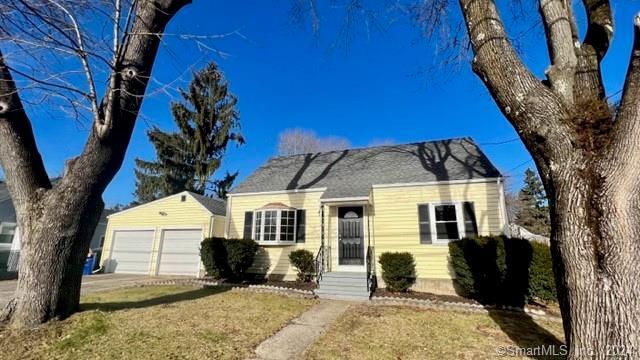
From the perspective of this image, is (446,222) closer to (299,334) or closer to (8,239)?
(299,334)

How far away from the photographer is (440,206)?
902cm

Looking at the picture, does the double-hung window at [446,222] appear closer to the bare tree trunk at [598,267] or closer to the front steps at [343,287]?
the front steps at [343,287]

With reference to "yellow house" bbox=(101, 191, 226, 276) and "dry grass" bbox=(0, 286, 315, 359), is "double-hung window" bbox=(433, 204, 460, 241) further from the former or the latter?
"yellow house" bbox=(101, 191, 226, 276)

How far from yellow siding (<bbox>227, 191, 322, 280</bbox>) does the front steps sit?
1777 mm

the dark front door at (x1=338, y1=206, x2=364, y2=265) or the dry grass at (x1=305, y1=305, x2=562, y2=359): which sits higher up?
the dark front door at (x1=338, y1=206, x2=364, y2=265)

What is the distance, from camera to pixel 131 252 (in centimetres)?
1386

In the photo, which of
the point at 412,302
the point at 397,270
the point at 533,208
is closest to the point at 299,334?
the point at 412,302

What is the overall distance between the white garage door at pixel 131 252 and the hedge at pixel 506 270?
13.4m

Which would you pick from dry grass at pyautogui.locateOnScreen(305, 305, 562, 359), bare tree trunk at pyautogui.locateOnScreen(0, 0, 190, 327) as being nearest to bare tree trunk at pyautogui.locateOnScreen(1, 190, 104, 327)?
bare tree trunk at pyautogui.locateOnScreen(0, 0, 190, 327)

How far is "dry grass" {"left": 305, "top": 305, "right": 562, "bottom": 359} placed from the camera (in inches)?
161

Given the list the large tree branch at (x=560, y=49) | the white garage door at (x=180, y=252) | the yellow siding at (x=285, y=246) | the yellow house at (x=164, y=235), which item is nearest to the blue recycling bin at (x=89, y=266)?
the yellow house at (x=164, y=235)

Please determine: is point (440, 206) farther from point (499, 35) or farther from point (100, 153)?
point (100, 153)

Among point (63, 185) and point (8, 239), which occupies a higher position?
point (63, 185)

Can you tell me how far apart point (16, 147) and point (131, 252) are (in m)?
11.1
